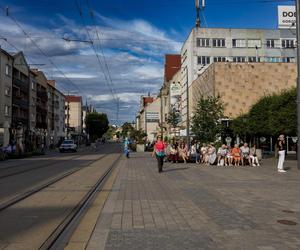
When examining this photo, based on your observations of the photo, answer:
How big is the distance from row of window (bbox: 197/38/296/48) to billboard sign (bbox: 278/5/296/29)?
27.9 meters

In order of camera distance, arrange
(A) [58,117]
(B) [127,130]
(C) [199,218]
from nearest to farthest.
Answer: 1. (C) [199,218]
2. (B) [127,130]
3. (A) [58,117]

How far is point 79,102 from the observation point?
16038cm

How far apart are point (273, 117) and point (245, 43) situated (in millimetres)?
37031

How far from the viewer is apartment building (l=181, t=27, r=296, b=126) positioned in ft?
233

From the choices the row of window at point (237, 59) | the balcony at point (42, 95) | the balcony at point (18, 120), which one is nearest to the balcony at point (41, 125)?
the balcony at point (42, 95)

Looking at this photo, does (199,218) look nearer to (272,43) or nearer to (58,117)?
(272,43)

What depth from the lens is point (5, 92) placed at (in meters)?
66.8

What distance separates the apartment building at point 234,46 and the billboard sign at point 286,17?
91.5 ft

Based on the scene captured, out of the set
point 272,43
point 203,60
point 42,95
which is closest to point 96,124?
point 42,95

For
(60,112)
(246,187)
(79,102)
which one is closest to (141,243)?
(246,187)

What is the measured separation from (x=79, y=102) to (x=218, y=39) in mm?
94847

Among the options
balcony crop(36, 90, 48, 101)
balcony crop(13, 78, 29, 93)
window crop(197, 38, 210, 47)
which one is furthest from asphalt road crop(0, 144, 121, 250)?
balcony crop(36, 90, 48, 101)

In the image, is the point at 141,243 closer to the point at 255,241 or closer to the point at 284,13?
the point at 255,241

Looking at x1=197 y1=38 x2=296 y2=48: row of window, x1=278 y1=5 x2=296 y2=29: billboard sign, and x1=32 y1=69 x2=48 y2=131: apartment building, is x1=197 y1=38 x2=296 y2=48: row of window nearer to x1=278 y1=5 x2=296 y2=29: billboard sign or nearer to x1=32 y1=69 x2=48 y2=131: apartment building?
x1=278 y1=5 x2=296 y2=29: billboard sign
